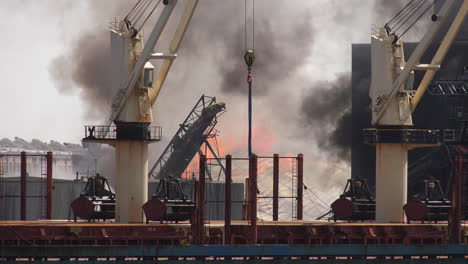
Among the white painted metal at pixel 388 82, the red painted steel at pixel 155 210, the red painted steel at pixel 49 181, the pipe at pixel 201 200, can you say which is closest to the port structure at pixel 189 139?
the red painted steel at pixel 49 181

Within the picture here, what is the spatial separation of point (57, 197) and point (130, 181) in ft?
76.8

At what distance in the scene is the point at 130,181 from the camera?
8631cm

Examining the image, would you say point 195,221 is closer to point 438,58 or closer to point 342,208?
point 342,208

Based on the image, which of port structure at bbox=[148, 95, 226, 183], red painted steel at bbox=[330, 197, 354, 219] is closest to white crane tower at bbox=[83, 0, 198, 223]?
red painted steel at bbox=[330, 197, 354, 219]

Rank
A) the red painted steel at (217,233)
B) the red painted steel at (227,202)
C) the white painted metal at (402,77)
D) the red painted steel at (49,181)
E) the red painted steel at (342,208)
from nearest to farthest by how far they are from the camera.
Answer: the red painted steel at (227,202)
the red painted steel at (217,233)
the white painted metal at (402,77)
the red painted steel at (342,208)
the red painted steel at (49,181)

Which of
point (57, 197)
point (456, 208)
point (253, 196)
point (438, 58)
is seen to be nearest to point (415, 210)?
point (456, 208)

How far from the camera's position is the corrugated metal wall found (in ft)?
347

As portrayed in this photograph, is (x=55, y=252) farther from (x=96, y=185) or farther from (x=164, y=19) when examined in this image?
(x=164, y=19)

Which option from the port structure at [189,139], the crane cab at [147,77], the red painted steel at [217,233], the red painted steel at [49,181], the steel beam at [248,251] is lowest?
the steel beam at [248,251]

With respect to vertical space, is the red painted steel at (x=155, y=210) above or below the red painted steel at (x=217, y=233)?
above

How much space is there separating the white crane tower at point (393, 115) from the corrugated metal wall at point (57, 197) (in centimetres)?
1818

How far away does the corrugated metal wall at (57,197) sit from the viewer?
10588 centimetres

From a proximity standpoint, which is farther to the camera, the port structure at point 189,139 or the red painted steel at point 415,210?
the port structure at point 189,139

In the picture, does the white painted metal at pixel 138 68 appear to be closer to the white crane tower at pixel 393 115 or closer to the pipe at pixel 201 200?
the pipe at pixel 201 200
